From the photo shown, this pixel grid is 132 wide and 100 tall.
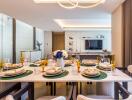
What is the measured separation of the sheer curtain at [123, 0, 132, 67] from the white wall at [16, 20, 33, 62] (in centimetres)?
480

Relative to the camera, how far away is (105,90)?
2.31 m

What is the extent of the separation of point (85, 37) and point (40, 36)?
3167 mm

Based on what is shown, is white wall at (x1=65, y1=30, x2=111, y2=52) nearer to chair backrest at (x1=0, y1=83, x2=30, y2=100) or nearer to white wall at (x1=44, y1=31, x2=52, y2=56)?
white wall at (x1=44, y1=31, x2=52, y2=56)

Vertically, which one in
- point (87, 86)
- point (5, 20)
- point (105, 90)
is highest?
point (5, 20)

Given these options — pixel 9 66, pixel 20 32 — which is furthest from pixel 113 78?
pixel 20 32

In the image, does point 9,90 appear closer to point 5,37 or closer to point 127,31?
point 127,31

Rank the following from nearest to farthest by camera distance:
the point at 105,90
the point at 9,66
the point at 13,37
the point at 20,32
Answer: the point at 105,90 → the point at 9,66 → the point at 13,37 → the point at 20,32

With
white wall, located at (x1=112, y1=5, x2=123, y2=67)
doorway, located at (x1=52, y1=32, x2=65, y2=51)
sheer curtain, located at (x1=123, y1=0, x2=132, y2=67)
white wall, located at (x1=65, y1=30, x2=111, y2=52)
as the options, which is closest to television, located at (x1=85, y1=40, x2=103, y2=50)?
white wall, located at (x1=65, y1=30, x2=111, y2=52)

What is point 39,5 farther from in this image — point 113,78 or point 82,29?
point 82,29

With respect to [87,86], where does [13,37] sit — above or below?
above

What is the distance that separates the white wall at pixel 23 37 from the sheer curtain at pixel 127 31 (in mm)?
4804

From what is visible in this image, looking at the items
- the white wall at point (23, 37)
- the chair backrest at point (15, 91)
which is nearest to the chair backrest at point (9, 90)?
the chair backrest at point (15, 91)

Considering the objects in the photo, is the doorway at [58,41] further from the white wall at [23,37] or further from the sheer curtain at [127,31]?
the sheer curtain at [127,31]

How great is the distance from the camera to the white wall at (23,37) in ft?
23.2
